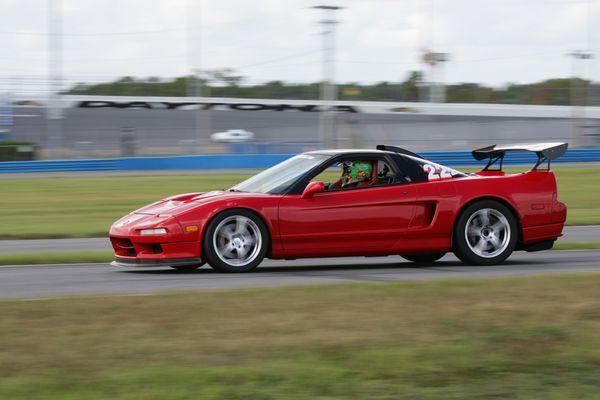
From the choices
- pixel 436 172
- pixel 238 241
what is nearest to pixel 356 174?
pixel 436 172

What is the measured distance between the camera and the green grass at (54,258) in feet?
35.5

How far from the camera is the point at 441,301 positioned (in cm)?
700

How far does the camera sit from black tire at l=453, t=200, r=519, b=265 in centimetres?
998

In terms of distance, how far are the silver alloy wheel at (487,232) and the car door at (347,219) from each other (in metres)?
0.73

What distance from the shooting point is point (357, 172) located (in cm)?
998

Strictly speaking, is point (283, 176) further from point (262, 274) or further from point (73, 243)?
point (73, 243)

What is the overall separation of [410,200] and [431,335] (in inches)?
161

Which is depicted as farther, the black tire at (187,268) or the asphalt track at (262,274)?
the black tire at (187,268)

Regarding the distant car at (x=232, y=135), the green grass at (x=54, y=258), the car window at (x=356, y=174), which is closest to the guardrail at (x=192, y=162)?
the distant car at (x=232, y=135)

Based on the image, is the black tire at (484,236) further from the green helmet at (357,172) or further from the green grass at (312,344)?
the green grass at (312,344)

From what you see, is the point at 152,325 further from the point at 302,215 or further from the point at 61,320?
the point at 302,215

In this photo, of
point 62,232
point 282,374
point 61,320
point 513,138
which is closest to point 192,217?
point 61,320

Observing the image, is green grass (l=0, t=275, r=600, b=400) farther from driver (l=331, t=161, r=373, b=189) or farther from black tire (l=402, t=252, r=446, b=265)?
black tire (l=402, t=252, r=446, b=265)

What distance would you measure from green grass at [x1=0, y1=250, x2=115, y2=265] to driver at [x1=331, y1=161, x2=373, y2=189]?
2.91 m
